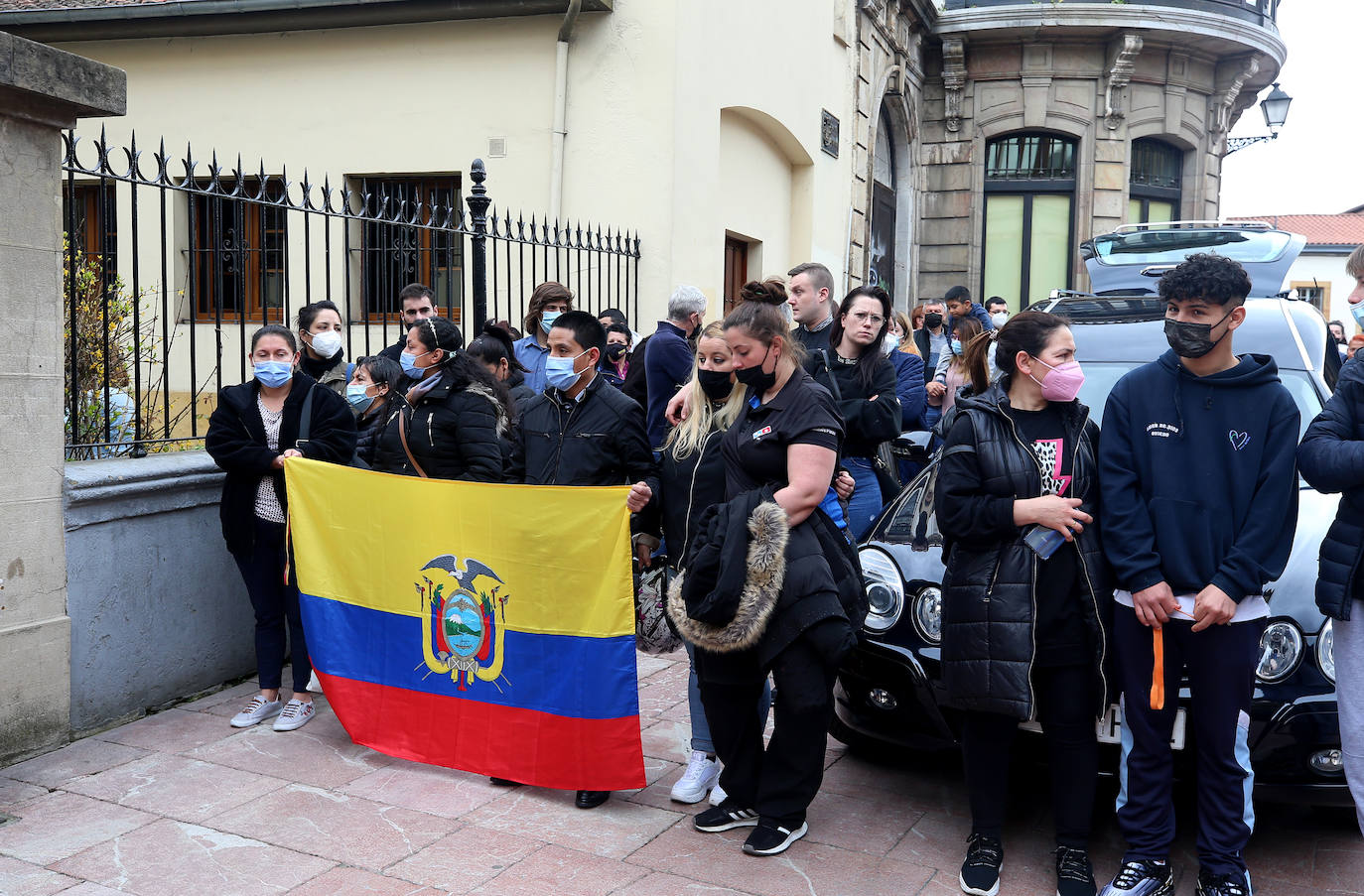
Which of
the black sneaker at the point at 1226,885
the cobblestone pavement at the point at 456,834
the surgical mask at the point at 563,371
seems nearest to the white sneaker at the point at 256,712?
the cobblestone pavement at the point at 456,834

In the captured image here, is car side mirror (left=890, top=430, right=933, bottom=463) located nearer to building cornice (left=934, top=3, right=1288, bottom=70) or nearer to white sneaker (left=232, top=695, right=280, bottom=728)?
white sneaker (left=232, top=695, right=280, bottom=728)

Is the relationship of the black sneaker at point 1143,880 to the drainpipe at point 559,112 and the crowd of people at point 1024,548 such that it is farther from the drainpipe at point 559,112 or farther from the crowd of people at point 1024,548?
the drainpipe at point 559,112

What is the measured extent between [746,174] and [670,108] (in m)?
2.39

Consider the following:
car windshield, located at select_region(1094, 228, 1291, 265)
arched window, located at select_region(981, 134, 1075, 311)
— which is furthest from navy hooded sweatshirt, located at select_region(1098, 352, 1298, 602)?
arched window, located at select_region(981, 134, 1075, 311)

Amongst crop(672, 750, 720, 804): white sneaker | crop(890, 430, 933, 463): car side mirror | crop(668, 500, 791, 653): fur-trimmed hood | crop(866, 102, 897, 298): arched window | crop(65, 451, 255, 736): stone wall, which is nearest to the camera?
crop(668, 500, 791, 653): fur-trimmed hood

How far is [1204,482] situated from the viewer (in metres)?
3.46

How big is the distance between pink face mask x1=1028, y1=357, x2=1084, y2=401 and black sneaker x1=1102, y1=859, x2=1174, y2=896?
145 centimetres

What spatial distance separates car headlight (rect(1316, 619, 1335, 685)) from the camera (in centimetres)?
361

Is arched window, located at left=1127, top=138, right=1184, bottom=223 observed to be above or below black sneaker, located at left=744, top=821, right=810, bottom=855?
above

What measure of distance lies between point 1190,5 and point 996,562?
62.5ft

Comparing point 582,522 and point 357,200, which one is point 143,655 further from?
point 357,200

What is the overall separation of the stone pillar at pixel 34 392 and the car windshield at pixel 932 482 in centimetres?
336

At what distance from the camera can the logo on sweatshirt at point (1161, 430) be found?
3521mm

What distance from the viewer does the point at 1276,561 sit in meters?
3.41
